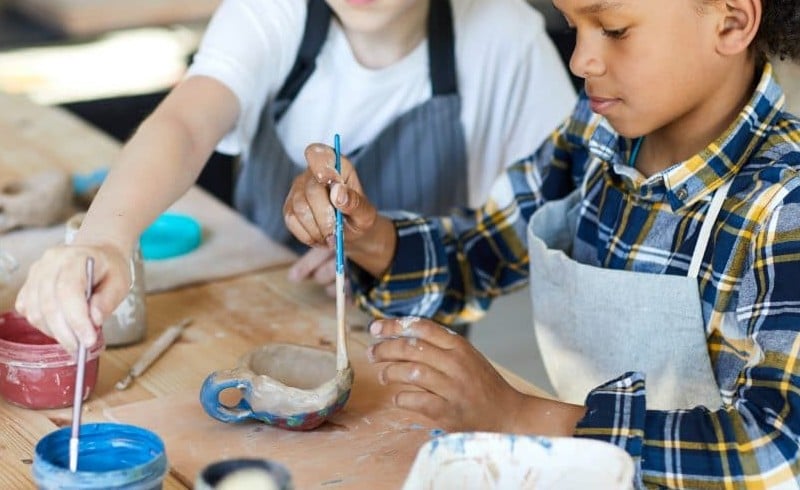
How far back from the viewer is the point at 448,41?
1.84 meters

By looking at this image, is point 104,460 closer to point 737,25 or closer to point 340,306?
point 340,306

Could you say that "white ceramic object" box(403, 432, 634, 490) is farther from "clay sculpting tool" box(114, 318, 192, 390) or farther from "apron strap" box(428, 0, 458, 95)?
"apron strap" box(428, 0, 458, 95)

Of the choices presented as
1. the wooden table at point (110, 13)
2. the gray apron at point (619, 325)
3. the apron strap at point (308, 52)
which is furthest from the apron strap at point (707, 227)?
the wooden table at point (110, 13)

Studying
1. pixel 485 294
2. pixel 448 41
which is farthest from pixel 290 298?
pixel 448 41

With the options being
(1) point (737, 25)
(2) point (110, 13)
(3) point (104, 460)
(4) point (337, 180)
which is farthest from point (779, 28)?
(2) point (110, 13)

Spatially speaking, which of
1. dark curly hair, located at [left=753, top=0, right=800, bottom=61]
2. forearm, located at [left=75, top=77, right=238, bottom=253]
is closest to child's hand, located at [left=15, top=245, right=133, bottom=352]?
forearm, located at [left=75, top=77, right=238, bottom=253]

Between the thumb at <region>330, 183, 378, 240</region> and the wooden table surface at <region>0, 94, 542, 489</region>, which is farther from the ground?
the thumb at <region>330, 183, 378, 240</region>

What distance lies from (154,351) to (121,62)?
2.00 metres

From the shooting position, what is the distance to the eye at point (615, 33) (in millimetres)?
1250

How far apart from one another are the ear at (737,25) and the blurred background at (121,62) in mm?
1237

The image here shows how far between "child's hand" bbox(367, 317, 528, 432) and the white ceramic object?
177 mm

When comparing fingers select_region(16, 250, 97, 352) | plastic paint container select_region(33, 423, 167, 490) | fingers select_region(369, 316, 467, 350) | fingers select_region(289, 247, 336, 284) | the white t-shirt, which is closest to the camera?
plastic paint container select_region(33, 423, 167, 490)

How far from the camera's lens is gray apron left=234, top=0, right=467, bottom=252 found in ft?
6.01

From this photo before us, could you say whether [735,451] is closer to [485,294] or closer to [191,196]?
[485,294]
